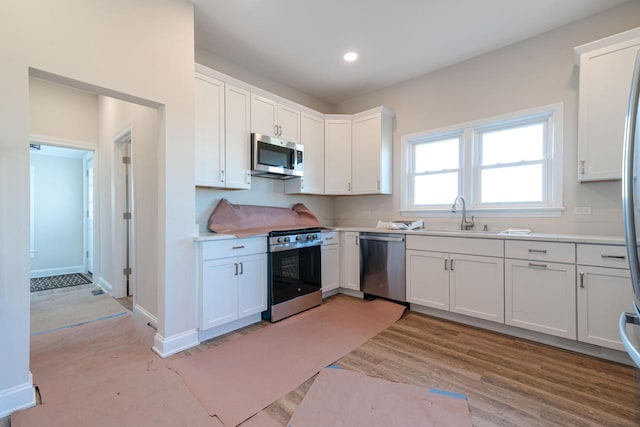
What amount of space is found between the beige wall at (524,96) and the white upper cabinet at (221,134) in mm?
2107

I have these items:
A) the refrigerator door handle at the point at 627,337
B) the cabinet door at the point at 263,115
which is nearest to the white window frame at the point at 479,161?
the cabinet door at the point at 263,115

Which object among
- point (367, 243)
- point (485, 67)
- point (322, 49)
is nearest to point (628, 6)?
point (485, 67)

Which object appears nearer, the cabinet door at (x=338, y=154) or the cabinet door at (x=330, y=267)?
the cabinet door at (x=330, y=267)

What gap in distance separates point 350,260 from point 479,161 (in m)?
2.01

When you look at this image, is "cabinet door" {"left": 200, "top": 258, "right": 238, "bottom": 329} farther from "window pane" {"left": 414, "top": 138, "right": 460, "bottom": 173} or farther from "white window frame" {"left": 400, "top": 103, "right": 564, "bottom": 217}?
"window pane" {"left": 414, "top": 138, "right": 460, "bottom": 173}

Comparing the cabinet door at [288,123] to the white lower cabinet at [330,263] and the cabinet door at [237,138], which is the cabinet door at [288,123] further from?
the white lower cabinet at [330,263]

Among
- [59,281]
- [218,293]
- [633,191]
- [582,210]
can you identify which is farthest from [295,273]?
[59,281]

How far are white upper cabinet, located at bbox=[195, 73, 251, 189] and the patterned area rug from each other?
3639 mm

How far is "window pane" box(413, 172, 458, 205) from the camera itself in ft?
12.0

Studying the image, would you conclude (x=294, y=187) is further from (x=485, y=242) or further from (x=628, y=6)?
(x=628, y=6)

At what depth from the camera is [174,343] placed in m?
2.40

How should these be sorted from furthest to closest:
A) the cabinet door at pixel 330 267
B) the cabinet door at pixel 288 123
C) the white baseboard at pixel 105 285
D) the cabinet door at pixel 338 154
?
the cabinet door at pixel 338 154
the white baseboard at pixel 105 285
the cabinet door at pixel 330 267
the cabinet door at pixel 288 123

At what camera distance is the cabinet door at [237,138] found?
3020 mm

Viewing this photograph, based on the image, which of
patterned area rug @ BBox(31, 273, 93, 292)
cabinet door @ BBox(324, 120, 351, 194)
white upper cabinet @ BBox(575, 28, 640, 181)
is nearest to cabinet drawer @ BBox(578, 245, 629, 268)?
white upper cabinet @ BBox(575, 28, 640, 181)
